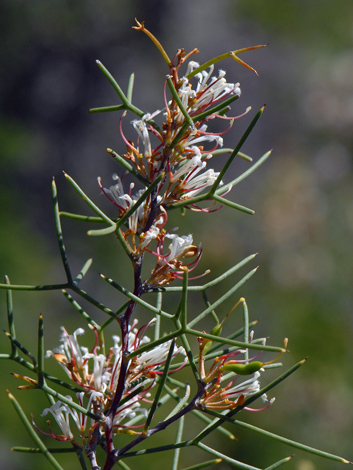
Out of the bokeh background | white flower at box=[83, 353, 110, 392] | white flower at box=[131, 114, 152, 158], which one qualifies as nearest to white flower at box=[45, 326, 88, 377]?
white flower at box=[83, 353, 110, 392]

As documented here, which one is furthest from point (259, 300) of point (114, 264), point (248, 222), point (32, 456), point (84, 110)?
point (84, 110)

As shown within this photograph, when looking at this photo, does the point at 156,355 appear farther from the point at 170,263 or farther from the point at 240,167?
the point at 240,167

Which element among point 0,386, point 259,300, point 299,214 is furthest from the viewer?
point 299,214

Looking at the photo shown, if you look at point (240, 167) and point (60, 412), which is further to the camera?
point (240, 167)

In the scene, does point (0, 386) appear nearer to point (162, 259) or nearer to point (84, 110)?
point (162, 259)

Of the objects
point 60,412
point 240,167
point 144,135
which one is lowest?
point 240,167

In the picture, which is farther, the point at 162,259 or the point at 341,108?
the point at 341,108

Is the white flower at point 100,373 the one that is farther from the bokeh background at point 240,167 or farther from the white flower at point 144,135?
the bokeh background at point 240,167

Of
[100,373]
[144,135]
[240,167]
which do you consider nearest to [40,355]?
[100,373]

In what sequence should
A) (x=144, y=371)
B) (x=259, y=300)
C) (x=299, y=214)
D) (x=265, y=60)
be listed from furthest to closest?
(x=265, y=60) < (x=299, y=214) < (x=259, y=300) < (x=144, y=371)
